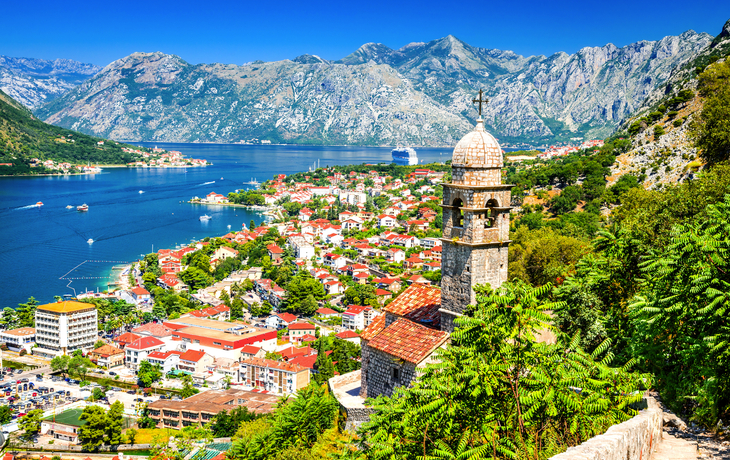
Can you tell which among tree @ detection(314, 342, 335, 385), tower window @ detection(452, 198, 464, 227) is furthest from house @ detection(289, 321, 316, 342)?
tower window @ detection(452, 198, 464, 227)

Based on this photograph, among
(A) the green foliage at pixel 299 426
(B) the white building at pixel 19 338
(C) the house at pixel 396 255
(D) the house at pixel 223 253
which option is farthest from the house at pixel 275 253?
(A) the green foliage at pixel 299 426

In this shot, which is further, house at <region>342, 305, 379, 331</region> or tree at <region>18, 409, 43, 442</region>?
house at <region>342, 305, 379, 331</region>

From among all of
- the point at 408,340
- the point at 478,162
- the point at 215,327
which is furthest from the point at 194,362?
the point at 478,162

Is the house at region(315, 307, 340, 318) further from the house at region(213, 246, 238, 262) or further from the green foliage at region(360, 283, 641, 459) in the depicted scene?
the green foliage at region(360, 283, 641, 459)

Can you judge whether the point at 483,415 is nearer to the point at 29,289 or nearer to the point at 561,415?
the point at 561,415

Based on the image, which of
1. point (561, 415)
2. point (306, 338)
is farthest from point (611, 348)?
point (306, 338)

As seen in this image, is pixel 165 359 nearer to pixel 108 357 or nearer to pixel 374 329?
pixel 108 357
